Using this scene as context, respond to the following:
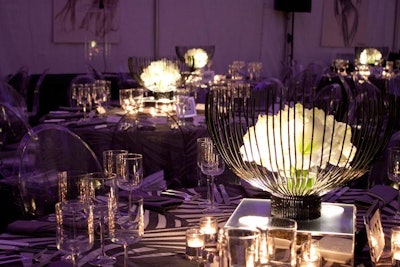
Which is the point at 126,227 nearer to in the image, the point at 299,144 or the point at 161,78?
the point at 299,144

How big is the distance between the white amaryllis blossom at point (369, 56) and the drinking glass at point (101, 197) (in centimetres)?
754

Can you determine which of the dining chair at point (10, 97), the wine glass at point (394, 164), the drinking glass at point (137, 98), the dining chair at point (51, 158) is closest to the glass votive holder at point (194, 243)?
the wine glass at point (394, 164)

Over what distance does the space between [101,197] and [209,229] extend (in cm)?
33

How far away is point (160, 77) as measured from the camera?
4.86 m

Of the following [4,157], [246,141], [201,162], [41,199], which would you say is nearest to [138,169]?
[201,162]

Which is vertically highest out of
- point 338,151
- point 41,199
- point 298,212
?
point 338,151

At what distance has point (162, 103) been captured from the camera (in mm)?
4848

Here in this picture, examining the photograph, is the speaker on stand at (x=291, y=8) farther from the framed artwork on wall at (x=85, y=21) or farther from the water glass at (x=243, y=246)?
the water glass at (x=243, y=246)

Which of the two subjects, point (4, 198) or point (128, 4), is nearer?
point (4, 198)

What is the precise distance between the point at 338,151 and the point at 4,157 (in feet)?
10.1

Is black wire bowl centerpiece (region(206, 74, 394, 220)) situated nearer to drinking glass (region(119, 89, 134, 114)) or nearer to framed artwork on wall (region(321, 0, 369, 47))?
drinking glass (region(119, 89, 134, 114))

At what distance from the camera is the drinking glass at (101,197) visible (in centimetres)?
178

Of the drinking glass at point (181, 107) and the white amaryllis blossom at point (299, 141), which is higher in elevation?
the white amaryllis blossom at point (299, 141)

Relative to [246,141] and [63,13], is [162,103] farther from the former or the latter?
[63,13]
